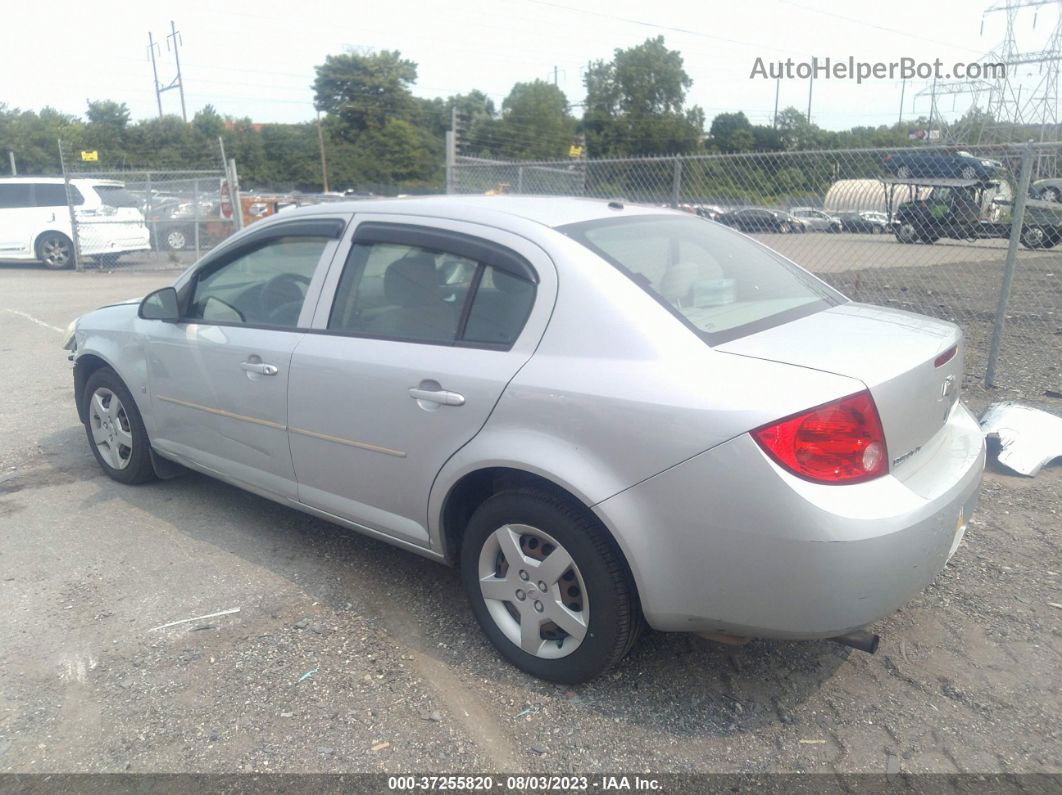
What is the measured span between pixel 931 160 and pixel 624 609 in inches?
281

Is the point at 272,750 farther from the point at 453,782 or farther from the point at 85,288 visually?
the point at 85,288

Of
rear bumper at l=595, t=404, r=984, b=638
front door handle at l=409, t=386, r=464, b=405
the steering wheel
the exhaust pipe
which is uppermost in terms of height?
the steering wheel

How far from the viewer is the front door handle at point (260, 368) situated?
3688 millimetres

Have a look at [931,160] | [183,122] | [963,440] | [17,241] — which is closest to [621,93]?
[183,122]

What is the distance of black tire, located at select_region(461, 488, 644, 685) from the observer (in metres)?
2.72

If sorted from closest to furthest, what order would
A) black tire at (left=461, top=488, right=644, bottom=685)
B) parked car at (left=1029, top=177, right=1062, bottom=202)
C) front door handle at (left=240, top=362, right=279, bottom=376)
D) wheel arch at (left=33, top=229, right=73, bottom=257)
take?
black tire at (left=461, top=488, right=644, bottom=685)
front door handle at (left=240, top=362, right=279, bottom=376)
parked car at (left=1029, top=177, right=1062, bottom=202)
wheel arch at (left=33, top=229, right=73, bottom=257)

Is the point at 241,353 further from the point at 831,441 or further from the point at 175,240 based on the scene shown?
the point at 175,240

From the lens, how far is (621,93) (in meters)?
71.7

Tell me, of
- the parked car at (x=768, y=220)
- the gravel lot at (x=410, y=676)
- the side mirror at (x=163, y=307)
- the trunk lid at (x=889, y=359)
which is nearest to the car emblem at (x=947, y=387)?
the trunk lid at (x=889, y=359)

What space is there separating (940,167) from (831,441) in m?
6.31

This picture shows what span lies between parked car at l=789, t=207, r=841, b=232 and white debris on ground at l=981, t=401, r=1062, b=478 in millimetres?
2974

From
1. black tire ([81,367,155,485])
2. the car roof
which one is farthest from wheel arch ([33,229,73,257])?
the car roof

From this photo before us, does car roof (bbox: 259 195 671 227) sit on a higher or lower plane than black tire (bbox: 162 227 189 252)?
higher

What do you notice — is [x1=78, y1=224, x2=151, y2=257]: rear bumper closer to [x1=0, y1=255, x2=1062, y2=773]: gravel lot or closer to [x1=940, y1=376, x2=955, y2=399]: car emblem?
[x1=0, y1=255, x2=1062, y2=773]: gravel lot
